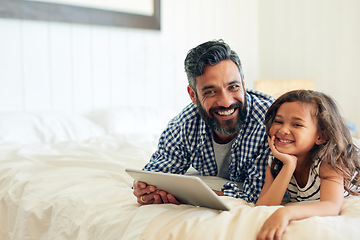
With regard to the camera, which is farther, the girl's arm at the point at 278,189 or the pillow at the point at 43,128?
the pillow at the point at 43,128

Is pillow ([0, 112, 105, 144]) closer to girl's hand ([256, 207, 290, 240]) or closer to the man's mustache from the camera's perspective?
the man's mustache

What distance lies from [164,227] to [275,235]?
244 mm

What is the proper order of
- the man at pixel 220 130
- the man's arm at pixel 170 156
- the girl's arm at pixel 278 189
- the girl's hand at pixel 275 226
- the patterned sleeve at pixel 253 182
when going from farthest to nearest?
the man's arm at pixel 170 156 < the man at pixel 220 130 < the patterned sleeve at pixel 253 182 < the girl's arm at pixel 278 189 < the girl's hand at pixel 275 226

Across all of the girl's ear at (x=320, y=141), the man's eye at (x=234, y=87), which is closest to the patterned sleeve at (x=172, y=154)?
the man's eye at (x=234, y=87)

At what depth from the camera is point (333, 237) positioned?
0.81 m

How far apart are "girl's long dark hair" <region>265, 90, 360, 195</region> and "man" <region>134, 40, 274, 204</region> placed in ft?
0.63

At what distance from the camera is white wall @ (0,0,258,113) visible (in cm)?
270

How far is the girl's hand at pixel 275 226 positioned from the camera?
0.84 metres

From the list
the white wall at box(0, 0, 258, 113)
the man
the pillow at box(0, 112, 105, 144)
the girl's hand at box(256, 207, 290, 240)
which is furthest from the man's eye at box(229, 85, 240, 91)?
the white wall at box(0, 0, 258, 113)

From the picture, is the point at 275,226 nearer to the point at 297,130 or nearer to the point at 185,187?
the point at 185,187

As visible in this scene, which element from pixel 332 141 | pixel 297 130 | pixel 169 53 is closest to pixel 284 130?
pixel 297 130

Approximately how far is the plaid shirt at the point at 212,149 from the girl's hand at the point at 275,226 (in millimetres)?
395

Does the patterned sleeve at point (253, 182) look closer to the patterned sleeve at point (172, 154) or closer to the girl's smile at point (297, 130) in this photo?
the girl's smile at point (297, 130)

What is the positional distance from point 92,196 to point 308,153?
2.18 ft
